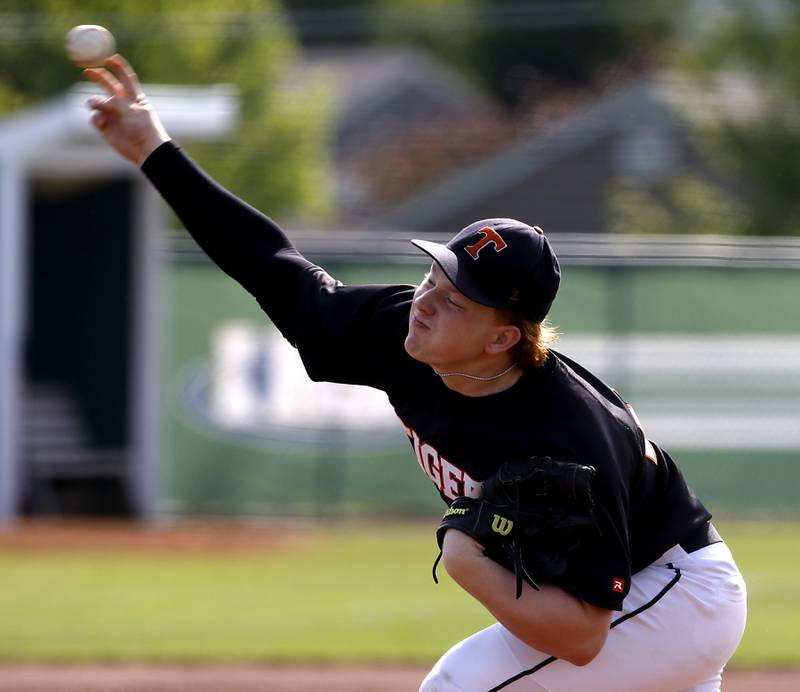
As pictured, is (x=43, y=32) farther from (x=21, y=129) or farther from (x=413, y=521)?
(x=413, y=521)

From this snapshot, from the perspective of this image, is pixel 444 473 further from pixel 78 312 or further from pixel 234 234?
pixel 78 312

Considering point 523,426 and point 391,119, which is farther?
point 391,119

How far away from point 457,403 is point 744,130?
22.6 m

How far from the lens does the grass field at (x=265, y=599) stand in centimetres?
739

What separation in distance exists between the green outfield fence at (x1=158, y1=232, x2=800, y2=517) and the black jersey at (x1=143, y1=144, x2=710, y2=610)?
30.3 ft

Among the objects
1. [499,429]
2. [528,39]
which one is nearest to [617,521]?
[499,429]

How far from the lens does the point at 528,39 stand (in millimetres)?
44531

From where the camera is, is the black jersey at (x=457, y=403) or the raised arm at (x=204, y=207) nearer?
the black jersey at (x=457, y=403)

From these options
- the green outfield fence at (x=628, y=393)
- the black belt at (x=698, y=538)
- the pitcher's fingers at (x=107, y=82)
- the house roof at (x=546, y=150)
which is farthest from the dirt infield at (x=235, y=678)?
the house roof at (x=546, y=150)

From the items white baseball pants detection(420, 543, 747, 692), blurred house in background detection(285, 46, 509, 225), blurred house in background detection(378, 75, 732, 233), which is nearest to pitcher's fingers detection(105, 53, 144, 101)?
white baseball pants detection(420, 543, 747, 692)

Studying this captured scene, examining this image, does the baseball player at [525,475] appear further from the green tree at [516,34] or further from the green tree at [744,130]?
the green tree at [516,34]

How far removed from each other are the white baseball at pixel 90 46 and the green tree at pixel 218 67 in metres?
19.6

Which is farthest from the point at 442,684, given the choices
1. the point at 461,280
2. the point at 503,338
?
the point at 461,280

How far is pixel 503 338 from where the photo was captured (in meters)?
3.12
